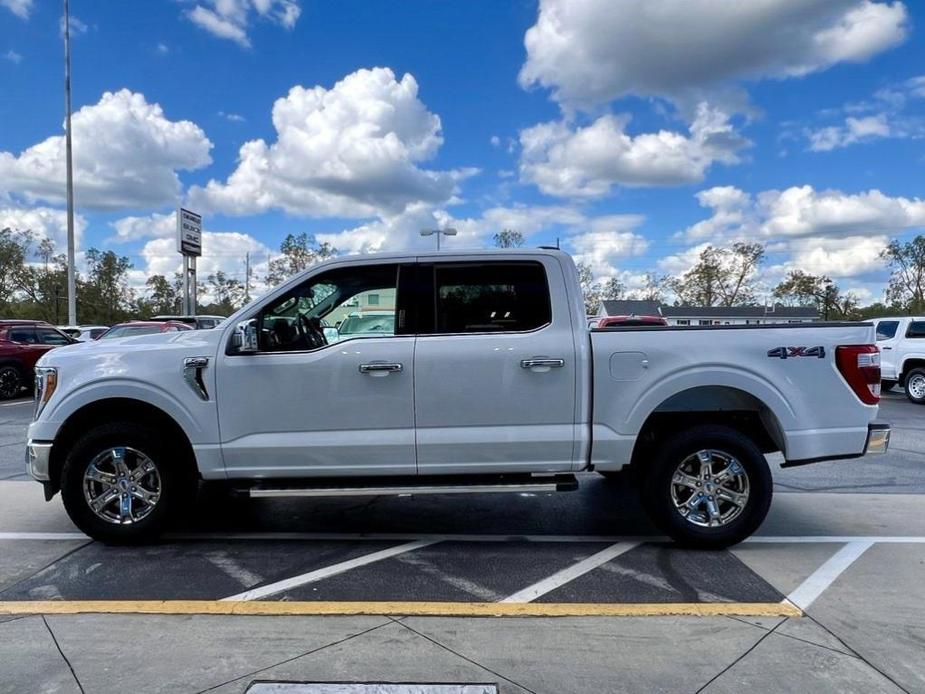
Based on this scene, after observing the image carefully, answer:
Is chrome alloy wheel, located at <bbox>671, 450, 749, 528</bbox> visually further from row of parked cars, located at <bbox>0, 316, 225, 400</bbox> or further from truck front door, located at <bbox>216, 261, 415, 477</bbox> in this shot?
row of parked cars, located at <bbox>0, 316, 225, 400</bbox>

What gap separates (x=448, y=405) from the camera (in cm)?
428

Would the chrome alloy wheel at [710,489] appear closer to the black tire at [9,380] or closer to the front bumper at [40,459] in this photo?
the front bumper at [40,459]

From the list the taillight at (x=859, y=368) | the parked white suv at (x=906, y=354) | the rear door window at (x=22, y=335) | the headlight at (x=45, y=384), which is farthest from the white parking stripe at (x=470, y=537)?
the rear door window at (x=22, y=335)

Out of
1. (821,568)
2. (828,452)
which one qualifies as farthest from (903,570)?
(828,452)

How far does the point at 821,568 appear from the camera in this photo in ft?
13.7

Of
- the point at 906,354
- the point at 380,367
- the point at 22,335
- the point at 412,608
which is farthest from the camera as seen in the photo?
the point at 22,335

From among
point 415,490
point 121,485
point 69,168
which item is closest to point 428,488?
point 415,490

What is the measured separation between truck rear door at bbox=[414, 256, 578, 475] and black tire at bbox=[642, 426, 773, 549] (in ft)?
2.13

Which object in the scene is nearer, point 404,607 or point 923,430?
point 404,607

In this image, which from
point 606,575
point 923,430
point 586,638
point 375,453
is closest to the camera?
point 586,638

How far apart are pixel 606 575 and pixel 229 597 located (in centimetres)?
235

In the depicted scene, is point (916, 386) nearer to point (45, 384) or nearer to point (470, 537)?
point (470, 537)

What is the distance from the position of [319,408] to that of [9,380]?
42.9ft

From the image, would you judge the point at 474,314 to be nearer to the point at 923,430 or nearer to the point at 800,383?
the point at 800,383
